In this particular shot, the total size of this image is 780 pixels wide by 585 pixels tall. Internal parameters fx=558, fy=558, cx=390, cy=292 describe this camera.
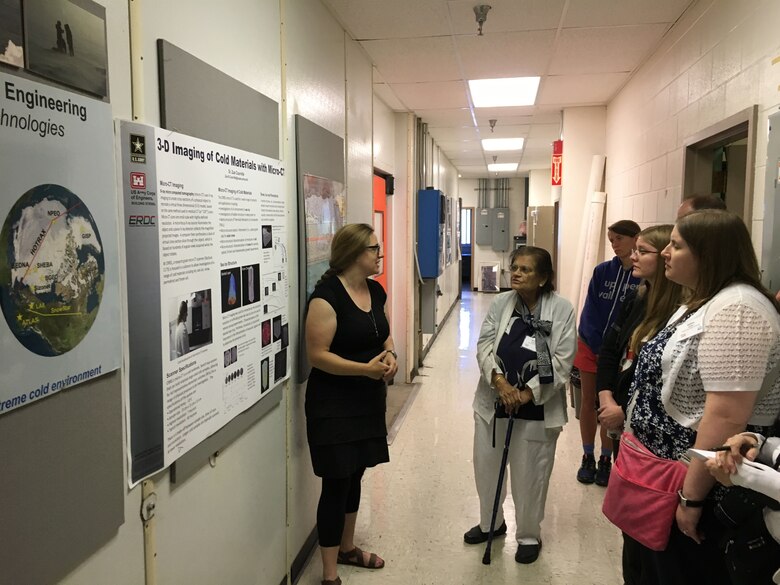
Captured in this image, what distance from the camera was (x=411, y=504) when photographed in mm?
3129

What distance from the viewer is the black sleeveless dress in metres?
2.15

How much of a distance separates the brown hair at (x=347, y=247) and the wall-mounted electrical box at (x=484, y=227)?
11.0 m

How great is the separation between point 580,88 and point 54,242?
4.46m

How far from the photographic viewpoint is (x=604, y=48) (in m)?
3.55

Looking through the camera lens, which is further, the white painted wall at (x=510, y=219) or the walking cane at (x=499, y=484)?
the white painted wall at (x=510, y=219)

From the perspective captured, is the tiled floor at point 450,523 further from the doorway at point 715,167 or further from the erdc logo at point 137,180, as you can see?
the erdc logo at point 137,180

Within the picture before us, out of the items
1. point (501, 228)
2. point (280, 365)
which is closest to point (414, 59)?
point (280, 365)

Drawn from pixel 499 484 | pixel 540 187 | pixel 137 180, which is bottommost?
pixel 499 484

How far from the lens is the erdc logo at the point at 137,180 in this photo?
1251 millimetres

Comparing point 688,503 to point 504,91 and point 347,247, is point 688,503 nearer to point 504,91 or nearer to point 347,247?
point 347,247

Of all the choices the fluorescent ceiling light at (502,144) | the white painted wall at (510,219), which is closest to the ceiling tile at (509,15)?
the fluorescent ceiling light at (502,144)

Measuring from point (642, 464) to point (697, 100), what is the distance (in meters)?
2.15

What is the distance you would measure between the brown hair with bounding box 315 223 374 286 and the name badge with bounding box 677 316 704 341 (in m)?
1.19

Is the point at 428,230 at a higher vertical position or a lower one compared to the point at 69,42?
lower
